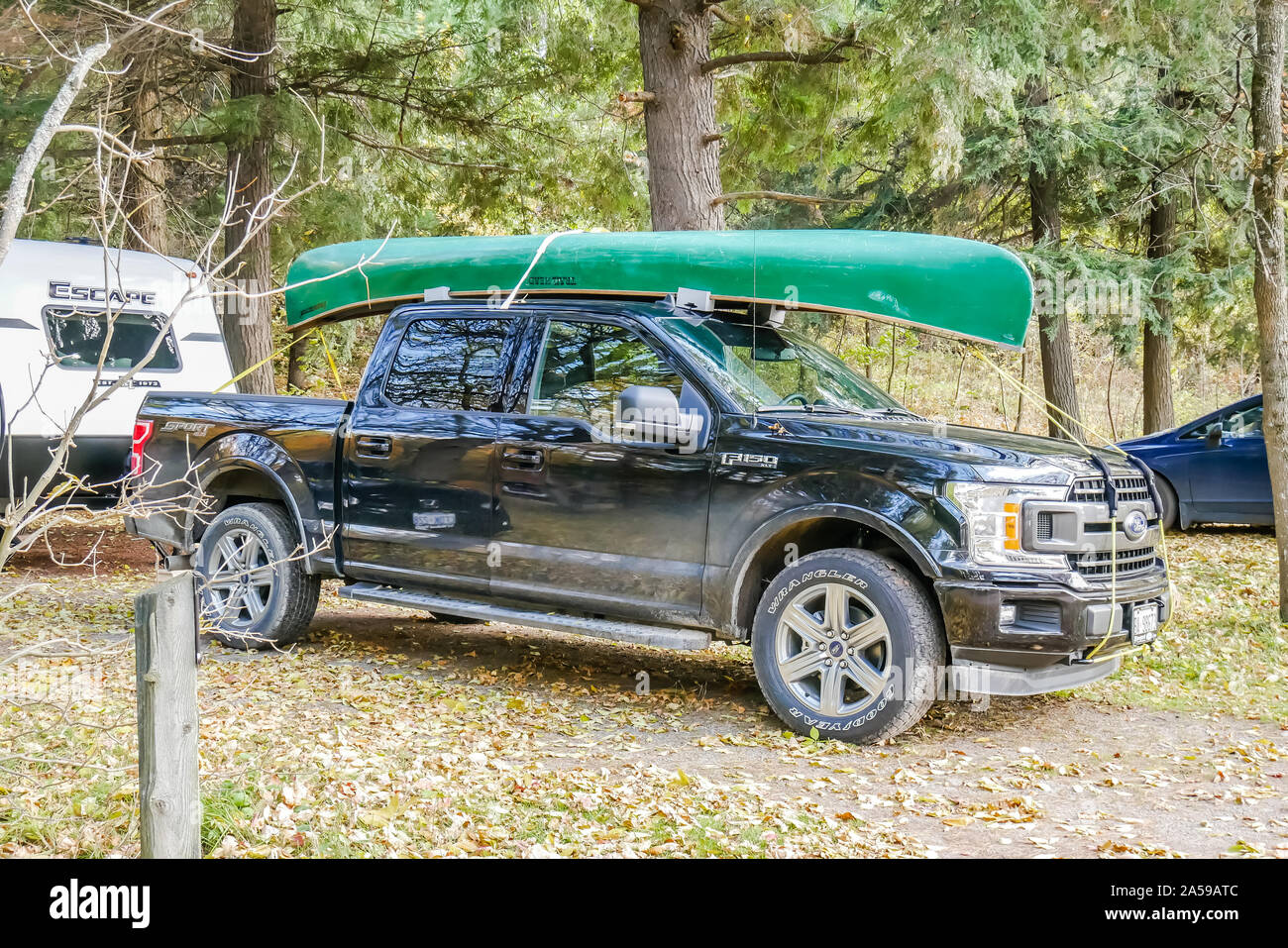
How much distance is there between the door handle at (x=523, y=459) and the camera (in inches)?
254

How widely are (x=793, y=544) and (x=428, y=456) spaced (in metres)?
2.24

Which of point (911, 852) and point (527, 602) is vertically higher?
point (527, 602)

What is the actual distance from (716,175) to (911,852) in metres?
7.84

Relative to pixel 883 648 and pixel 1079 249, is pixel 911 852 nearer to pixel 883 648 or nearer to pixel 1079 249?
pixel 883 648

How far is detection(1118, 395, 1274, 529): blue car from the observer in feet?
39.6

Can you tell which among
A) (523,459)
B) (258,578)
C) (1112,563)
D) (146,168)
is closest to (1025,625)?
(1112,563)

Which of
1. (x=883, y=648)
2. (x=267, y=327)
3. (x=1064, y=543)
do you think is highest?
(x=267, y=327)

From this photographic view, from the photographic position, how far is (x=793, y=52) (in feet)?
35.9

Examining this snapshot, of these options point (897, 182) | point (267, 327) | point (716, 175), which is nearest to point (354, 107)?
point (267, 327)

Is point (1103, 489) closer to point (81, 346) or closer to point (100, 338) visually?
point (81, 346)

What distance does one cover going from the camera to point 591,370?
6.49 m

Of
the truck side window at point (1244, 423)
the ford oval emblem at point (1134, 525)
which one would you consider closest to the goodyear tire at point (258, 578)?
the ford oval emblem at point (1134, 525)

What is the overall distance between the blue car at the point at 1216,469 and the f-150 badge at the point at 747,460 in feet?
25.6

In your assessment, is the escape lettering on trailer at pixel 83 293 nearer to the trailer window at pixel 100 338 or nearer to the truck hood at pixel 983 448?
the trailer window at pixel 100 338
